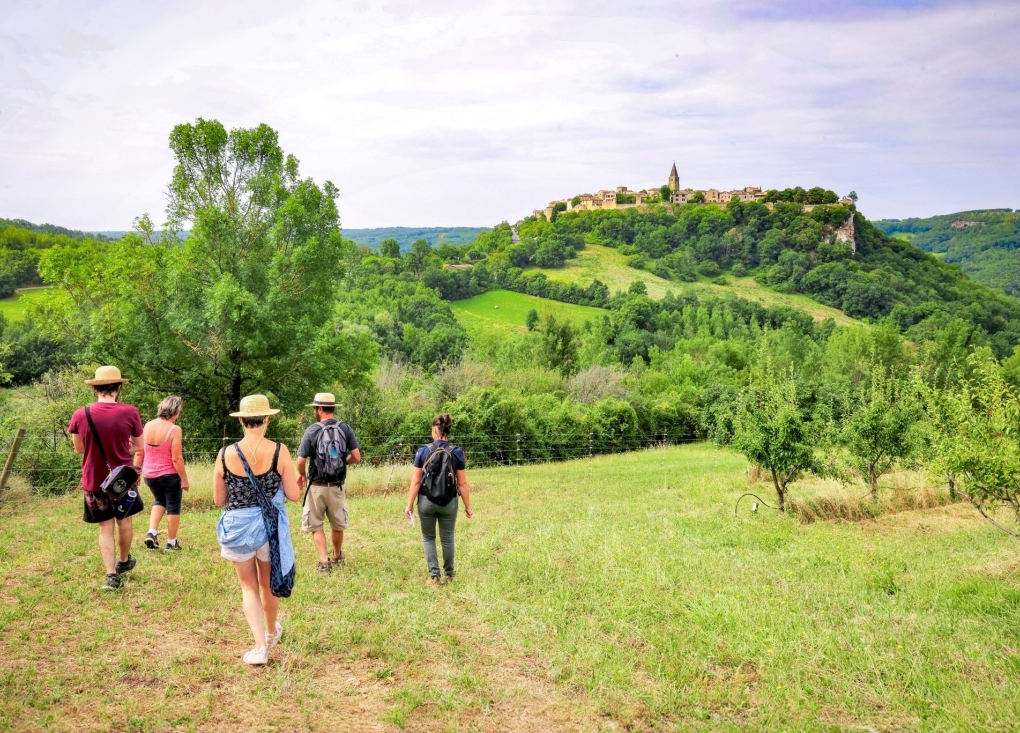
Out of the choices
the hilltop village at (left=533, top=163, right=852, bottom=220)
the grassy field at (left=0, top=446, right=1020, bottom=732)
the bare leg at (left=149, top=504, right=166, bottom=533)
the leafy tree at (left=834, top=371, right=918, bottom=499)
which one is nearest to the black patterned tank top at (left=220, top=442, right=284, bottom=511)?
the grassy field at (left=0, top=446, right=1020, bottom=732)

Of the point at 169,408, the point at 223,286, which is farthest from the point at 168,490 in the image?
the point at 223,286

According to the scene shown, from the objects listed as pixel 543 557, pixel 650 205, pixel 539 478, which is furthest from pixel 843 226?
pixel 543 557

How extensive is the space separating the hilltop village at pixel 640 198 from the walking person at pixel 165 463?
168m

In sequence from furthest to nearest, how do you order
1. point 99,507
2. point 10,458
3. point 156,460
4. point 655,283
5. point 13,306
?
1. point 655,283
2. point 13,306
3. point 10,458
4. point 156,460
5. point 99,507

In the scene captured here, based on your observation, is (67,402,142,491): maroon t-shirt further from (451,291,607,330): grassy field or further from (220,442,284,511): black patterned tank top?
(451,291,607,330): grassy field

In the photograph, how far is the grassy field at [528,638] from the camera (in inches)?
182

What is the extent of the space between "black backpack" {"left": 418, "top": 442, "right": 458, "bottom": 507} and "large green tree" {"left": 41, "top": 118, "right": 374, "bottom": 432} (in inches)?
389

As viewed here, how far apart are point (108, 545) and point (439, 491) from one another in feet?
11.0

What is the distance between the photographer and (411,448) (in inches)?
860

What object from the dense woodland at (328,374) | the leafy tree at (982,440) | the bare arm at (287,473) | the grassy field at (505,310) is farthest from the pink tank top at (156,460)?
the grassy field at (505,310)

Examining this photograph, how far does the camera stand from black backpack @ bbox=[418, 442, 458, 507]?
708cm

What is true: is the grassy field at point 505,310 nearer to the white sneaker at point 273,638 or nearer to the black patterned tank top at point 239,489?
the white sneaker at point 273,638

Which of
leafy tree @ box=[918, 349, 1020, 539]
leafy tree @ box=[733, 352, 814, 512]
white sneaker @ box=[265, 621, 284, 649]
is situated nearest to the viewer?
white sneaker @ box=[265, 621, 284, 649]

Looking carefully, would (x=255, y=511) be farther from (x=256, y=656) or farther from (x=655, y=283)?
(x=655, y=283)
